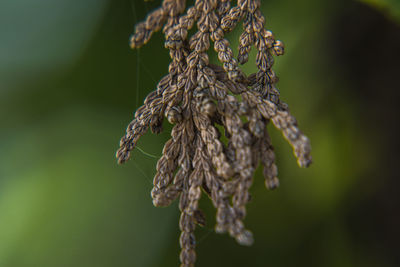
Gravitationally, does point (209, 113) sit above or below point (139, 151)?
above

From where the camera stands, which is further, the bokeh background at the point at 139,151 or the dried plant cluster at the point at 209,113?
the bokeh background at the point at 139,151

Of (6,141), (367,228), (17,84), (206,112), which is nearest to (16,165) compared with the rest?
(6,141)

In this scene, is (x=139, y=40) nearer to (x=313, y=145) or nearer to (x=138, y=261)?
(x=313, y=145)

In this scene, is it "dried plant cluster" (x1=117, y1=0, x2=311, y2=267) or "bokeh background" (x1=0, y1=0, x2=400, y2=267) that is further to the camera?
"bokeh background" (x1=0, y1=0, x2=400, y2=267)

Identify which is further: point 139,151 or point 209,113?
point 139,151
